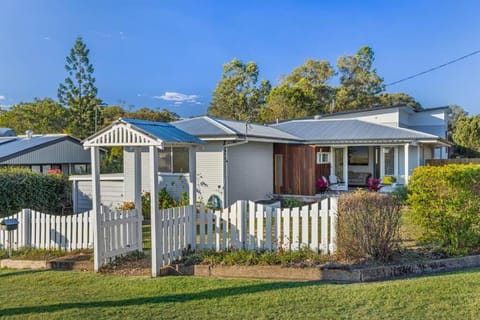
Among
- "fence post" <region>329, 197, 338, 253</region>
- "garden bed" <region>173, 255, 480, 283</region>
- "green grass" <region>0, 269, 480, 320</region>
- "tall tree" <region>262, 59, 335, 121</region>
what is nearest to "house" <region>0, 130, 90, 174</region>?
"tall tree" <region>262, 59, 335, 121</region>

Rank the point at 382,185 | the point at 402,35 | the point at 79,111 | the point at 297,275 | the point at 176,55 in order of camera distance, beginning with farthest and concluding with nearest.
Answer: the point at 79,111 < the point at 176,55 < the point at 402,35 < the point at 382,185 < the point at 297,275

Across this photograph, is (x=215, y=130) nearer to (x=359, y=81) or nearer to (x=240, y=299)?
(x=240, y=299)

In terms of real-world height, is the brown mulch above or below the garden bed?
below

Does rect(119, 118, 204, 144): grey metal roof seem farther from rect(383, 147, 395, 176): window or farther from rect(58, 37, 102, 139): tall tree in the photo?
rect(58, 37, 102, 139): tall tree

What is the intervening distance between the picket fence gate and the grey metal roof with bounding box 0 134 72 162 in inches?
784

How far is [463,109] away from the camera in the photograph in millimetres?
67062

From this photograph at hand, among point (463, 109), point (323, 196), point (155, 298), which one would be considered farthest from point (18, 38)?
point (463, 109)

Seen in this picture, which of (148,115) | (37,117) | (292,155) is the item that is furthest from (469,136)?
(37,117)

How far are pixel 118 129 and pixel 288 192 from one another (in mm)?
11765

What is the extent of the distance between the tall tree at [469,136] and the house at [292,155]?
42.6 ft

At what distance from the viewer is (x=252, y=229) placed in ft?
22.4

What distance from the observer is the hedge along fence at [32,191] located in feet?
42.4

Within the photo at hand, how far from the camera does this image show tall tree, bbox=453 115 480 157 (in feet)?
110

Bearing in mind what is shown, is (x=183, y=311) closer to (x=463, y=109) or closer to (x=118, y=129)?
(x=118, y=129)
